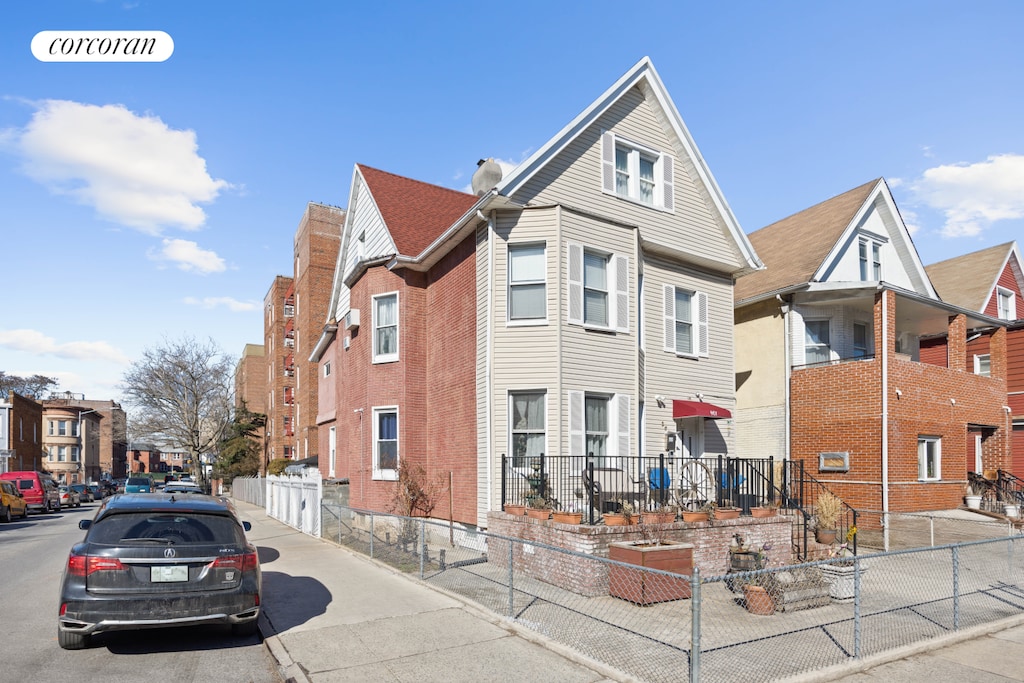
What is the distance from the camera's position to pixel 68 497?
38.6 meters

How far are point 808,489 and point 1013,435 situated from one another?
1107 cm

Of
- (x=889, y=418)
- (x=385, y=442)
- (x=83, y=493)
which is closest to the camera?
(x=889, y=418)

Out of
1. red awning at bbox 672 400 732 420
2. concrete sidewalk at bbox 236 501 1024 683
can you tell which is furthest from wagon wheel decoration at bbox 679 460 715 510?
concrete sidewalk at bbox 236 501 1024 683

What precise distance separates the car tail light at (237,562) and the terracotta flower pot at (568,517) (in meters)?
4.86

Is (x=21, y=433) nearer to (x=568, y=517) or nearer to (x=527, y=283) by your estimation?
(x=527, y=283)

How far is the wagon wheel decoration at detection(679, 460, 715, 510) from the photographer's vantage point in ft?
41.9

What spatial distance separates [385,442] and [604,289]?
698 centimetres

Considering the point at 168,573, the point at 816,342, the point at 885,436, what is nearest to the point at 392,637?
the point at 168,573

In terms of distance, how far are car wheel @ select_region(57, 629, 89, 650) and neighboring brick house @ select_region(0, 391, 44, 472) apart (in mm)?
51212

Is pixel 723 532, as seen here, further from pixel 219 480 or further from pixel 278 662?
pixel 219 480

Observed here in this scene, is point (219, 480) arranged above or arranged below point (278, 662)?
below

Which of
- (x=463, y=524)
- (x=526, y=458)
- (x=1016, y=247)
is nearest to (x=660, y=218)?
(x=526, y=458)

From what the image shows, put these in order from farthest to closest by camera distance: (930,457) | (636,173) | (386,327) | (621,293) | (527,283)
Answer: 1. (930,457)
2. (386,327)
3. (636,173)
4. (621,293)
5. (527,283)

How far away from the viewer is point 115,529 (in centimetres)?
741
